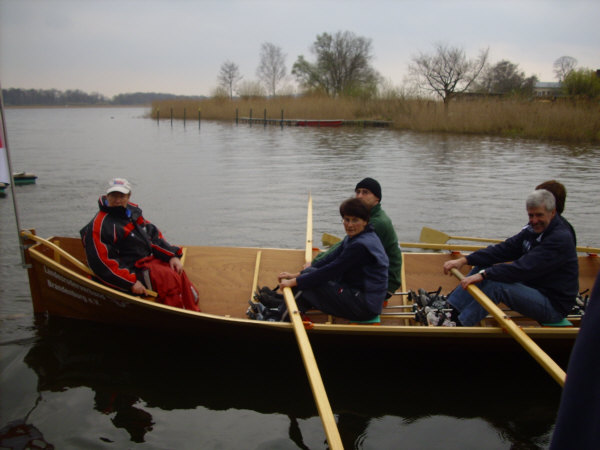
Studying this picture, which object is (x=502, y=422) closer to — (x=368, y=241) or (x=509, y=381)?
(x=509, y=381)

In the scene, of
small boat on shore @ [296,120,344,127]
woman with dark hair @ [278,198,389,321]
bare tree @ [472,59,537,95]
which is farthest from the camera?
bare tree @ [472,59,537,95]

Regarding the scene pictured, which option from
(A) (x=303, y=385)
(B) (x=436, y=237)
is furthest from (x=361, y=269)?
(B) (x=436, y=237)

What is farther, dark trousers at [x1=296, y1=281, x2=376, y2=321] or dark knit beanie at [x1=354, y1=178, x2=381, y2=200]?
dark knit beanie at [x1=354, y1=178, x2=381, y2=200]

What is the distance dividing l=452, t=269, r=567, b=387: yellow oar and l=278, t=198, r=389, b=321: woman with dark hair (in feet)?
2.68

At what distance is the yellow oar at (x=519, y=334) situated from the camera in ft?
11.7

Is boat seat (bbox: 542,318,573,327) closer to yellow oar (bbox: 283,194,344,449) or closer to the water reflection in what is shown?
the water reflection

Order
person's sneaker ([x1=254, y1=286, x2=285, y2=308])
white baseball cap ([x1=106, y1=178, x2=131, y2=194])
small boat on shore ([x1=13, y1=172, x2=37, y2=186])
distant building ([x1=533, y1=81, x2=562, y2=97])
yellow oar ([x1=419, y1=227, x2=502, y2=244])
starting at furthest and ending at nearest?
1. distant building ([x1=533, y1=81, x2=562, y2=97])
2. small boat on shore ([x1=13, y1=172, x2=37, y2=186])
3. yellow oar ([x1=419, y1=227, x2=502, y2=244])
4. person's sneaker ([x1=254, y1=286, x2=285, y2=308])
5. white baseball cap ([x1=106, y1=178, x2=131, y2=194])

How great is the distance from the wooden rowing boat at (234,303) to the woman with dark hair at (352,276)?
19cm

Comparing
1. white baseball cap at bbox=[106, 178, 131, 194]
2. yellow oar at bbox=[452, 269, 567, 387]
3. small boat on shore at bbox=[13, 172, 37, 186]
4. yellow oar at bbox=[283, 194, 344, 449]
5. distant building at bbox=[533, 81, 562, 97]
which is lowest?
small boat on shore at bbox=[13, 172, 37, 186]

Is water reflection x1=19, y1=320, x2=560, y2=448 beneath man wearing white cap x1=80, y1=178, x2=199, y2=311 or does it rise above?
beneath

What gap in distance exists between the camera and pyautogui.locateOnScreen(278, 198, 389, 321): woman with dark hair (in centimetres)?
440

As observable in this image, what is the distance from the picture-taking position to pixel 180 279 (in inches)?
213

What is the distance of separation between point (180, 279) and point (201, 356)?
82 cm

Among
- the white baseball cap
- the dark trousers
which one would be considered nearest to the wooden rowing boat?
the dark trousers
